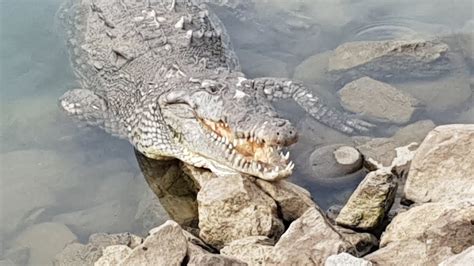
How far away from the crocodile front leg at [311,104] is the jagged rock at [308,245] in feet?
7.14

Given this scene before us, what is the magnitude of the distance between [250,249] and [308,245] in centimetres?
35

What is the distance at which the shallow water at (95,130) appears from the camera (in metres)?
5.09

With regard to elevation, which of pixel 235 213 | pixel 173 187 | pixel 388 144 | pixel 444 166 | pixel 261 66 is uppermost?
pixel 444 166

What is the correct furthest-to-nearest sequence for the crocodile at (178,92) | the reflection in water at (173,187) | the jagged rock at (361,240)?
the reflection in water at (173,187) → the crocodile at (178,92) → the jagged rock at (361,240)

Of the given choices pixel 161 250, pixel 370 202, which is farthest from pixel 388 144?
pixel 161 250

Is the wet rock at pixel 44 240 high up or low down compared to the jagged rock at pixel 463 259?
down

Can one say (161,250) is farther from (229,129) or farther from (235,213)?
(229,129)

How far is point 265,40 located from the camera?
24.0 feet

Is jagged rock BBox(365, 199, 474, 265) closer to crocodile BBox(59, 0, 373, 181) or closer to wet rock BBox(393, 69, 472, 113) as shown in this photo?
crocodile BBox(59, 0, 373, 181)

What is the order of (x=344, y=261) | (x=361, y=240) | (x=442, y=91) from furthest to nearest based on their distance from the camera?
(x=442, y=91) → (x=361, y=240) → (x=344, y=261)

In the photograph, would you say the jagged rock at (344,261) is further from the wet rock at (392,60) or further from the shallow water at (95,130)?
the wet rock at (392,60)

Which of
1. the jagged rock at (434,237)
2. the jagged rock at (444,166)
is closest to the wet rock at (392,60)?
the jagged rock at (444,166)

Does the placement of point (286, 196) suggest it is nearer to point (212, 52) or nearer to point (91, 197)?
point (91, 197)

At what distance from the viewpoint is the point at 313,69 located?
6.59 meters
